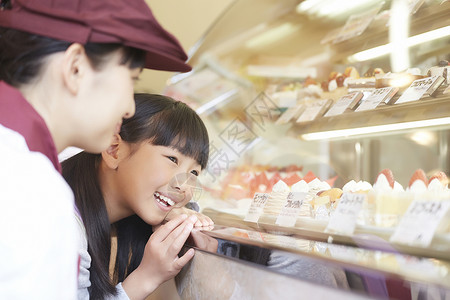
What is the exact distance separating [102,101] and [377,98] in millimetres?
971

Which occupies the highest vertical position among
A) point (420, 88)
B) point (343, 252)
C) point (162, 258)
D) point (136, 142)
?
point (420, 88)

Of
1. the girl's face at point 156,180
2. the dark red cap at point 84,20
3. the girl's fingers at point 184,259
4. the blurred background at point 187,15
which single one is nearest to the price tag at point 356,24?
the girl's face at point 156,180

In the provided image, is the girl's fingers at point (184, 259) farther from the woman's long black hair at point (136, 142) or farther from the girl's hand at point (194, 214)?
the woman's long black hair at point (136, 142)

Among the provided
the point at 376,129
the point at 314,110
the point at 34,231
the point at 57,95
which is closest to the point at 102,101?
the point at 57,95

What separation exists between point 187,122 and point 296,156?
90 cm

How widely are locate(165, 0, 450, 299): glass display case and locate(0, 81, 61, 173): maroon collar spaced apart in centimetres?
41

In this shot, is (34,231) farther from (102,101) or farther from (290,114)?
(290,114)

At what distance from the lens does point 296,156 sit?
8.23ft

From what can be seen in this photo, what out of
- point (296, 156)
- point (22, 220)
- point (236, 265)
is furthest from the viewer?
point (296, 156)

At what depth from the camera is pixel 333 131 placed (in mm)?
1992

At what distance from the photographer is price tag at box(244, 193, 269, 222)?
139 centimetres

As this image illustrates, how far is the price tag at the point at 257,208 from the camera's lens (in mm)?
1394

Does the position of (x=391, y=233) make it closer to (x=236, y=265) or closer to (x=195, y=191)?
(x=236, y=265)

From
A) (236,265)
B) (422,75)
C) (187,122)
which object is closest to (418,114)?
(422,75)
